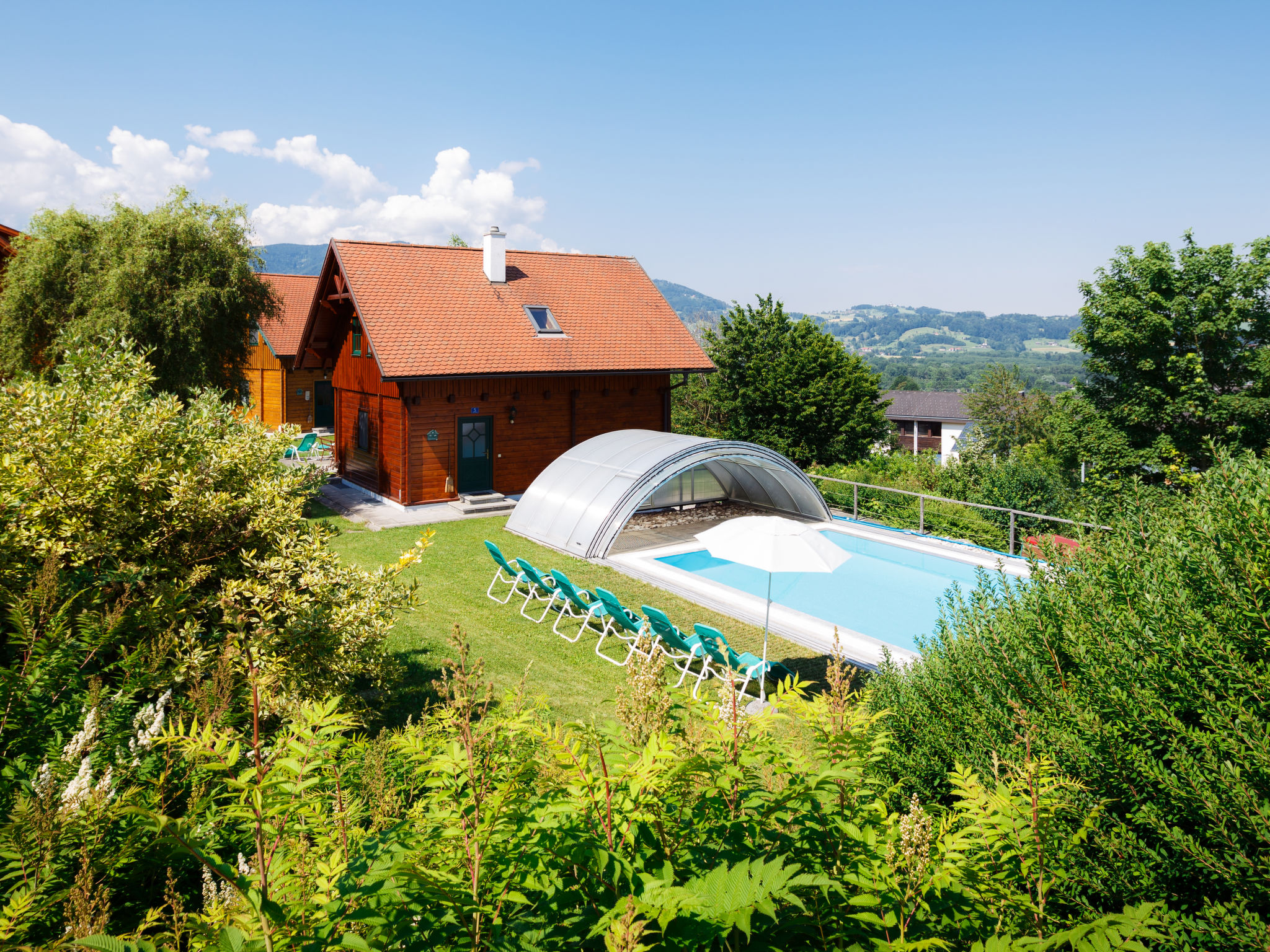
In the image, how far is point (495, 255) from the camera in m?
22.3

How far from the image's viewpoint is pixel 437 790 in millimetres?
2775

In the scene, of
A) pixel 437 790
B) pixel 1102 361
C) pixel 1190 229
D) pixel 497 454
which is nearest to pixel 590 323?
pixel 497 454

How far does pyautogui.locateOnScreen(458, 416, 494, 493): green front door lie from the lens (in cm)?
2008

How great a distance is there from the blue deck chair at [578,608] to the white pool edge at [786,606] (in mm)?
1998

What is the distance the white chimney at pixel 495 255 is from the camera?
22109 mm

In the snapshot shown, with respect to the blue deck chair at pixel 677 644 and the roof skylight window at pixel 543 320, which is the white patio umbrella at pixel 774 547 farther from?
the roof skylight window at pixel 543 320

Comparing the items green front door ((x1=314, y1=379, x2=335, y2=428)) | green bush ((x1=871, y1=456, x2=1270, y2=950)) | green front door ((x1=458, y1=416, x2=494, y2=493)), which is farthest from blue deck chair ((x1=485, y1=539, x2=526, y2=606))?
green front door ((x1=314, y1=379, x2=335, y2=428))

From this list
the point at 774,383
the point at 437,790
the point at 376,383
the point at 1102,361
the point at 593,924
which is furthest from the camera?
the point at 774,383

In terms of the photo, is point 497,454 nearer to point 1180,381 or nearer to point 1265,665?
point 1265,665

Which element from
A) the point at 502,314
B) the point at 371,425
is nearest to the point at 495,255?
the point at 502,314

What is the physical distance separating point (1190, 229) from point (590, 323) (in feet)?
63.3

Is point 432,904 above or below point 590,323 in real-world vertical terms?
below

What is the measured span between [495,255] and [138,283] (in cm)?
905

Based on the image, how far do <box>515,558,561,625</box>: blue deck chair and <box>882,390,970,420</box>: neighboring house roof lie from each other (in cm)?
10310
